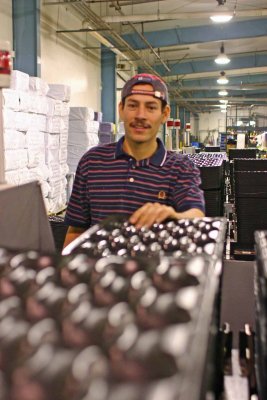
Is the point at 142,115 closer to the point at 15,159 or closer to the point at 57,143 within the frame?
the point at 15,159

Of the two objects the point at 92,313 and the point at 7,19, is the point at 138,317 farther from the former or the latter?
the point at 7,19

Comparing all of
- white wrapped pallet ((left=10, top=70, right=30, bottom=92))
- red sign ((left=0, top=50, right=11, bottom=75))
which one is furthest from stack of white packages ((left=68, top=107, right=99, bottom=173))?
red sign ((left=0, top=50, right=11, bottom=75))

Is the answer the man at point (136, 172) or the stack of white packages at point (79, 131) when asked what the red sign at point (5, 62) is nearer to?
the man at point (136, 172)

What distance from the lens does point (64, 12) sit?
973 cm

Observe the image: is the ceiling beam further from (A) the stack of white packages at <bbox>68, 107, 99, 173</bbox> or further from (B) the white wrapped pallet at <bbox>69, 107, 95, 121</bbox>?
(B) the white wrapped pallet at <bbox>69, 107, 95, 121</bbox>

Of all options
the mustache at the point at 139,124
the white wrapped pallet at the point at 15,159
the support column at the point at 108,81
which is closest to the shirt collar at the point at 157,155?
the mustache at the point at 139,124

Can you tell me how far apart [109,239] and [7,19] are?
675 centimetres

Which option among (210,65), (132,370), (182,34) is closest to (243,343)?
(132,370)

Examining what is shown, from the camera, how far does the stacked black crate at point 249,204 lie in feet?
12.0

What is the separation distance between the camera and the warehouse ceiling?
9.00 meters

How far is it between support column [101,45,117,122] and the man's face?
10.9 meters

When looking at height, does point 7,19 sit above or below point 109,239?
above

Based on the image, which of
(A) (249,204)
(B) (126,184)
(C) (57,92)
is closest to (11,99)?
(C) (57,92)

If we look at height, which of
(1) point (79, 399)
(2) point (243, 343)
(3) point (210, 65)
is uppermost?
(3) point (210, 65)
